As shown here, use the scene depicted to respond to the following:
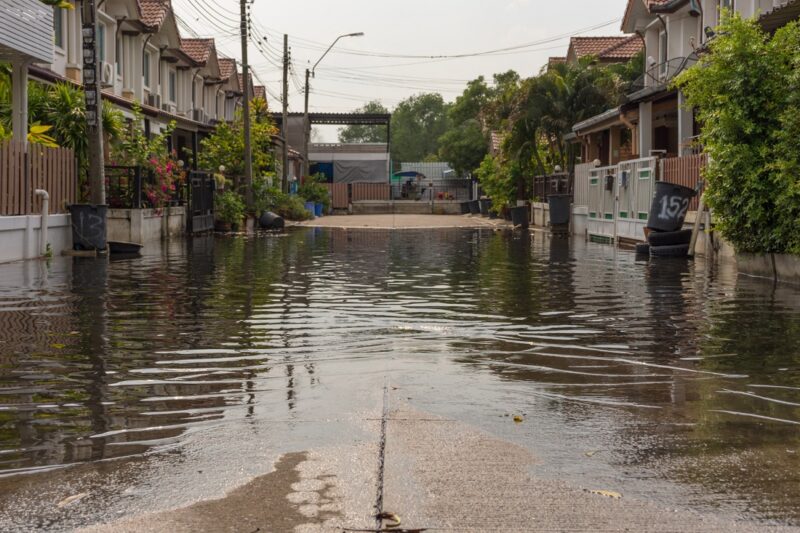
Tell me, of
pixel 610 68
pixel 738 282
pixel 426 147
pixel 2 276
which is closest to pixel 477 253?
pixel 738 282

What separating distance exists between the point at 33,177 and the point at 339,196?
5006cm

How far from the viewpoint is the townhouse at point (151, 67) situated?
3075cm

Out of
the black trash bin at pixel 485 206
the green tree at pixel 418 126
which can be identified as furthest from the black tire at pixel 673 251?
the green tree at pixel 418 126

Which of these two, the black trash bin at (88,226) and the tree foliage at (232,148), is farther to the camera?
the tree foliage at (232,148)

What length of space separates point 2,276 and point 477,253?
11.3 meters

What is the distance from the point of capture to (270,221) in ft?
134

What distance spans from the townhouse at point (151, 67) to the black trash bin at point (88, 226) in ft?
17.8

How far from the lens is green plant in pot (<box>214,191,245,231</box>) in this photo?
37.8 metres

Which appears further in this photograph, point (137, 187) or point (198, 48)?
point (198, 48)

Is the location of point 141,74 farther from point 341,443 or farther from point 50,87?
point 341,443

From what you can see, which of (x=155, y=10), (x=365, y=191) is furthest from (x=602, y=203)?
(x=365, y=191)

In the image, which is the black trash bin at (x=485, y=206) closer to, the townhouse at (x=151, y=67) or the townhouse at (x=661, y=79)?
the townhouse at (x=151, y=67)

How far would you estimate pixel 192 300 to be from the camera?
13562 millimetres

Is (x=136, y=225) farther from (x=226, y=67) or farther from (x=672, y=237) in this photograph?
(x=226, y=67)
